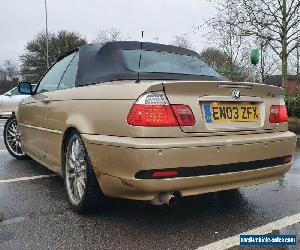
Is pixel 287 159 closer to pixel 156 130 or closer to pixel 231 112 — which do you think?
pixel 231 112

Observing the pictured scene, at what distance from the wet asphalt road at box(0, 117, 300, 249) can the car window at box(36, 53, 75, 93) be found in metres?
1.15

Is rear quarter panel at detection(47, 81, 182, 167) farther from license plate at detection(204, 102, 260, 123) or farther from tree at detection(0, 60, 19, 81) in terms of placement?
tree at detection(0, 60, 19, 81)

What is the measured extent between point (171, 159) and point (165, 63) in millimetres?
1453

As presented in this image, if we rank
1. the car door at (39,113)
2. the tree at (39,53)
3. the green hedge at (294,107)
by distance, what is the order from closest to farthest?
the car door at (39,113) → the green hedge at (294,107) → the tree at (39,53)

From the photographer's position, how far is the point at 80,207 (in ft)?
11.6

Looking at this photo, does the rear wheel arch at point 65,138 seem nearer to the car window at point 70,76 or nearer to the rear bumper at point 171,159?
the rear bumper at point 171,159

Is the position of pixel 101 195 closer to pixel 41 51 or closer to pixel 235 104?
pixel 235 104

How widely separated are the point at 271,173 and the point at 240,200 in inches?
26.3

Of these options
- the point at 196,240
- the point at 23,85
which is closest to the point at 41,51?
the point at 23,85

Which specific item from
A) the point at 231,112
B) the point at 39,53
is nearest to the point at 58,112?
the point at 231,112

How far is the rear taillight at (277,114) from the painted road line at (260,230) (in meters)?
0.83

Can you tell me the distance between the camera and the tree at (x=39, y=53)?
5100 centimetres

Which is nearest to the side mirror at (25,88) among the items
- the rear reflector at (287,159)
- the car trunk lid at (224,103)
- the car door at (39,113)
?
the car door at (39,113)

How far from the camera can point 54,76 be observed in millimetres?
4844
